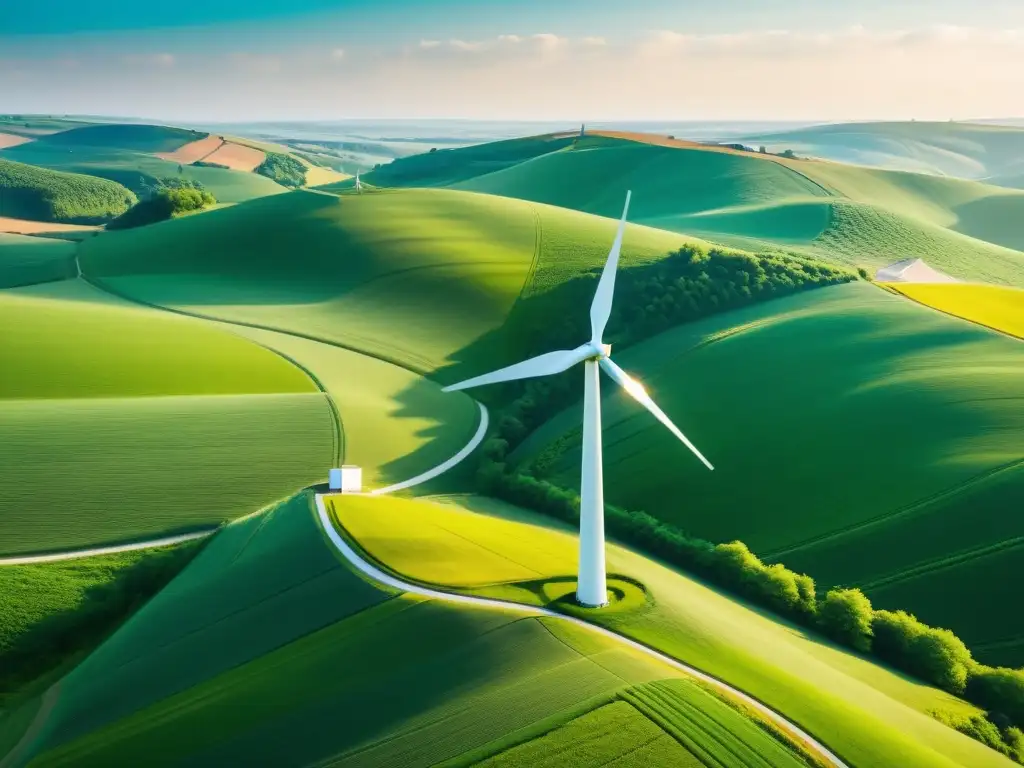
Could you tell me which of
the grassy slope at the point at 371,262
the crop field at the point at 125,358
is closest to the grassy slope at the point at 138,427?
the crop field at the point at 125,358

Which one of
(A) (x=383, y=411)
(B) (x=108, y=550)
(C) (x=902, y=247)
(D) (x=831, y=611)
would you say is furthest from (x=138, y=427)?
(C) (x=902, y=247)

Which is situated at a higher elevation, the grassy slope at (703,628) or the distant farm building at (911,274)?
the distant farm building at (911,274)

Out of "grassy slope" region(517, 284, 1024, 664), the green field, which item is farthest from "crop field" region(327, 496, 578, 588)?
"grassy slope" region(517, 284, 1024, 664)

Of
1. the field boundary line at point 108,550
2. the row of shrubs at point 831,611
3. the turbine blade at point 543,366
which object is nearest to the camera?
the turbine blade at point 543,366

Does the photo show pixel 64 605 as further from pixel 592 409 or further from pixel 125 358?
pixel 125 358

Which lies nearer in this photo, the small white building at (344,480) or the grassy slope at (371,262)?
the small white building at (344,480)

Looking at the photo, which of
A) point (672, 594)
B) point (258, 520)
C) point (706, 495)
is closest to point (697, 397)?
point (706, 495)

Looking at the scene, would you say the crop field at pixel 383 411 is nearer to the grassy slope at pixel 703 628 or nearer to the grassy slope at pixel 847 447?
the grassy slope at pixel 847 447

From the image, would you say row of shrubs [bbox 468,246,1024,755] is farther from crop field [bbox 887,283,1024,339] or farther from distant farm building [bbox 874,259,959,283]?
distant farm building [bbox 874,259,959,283]
